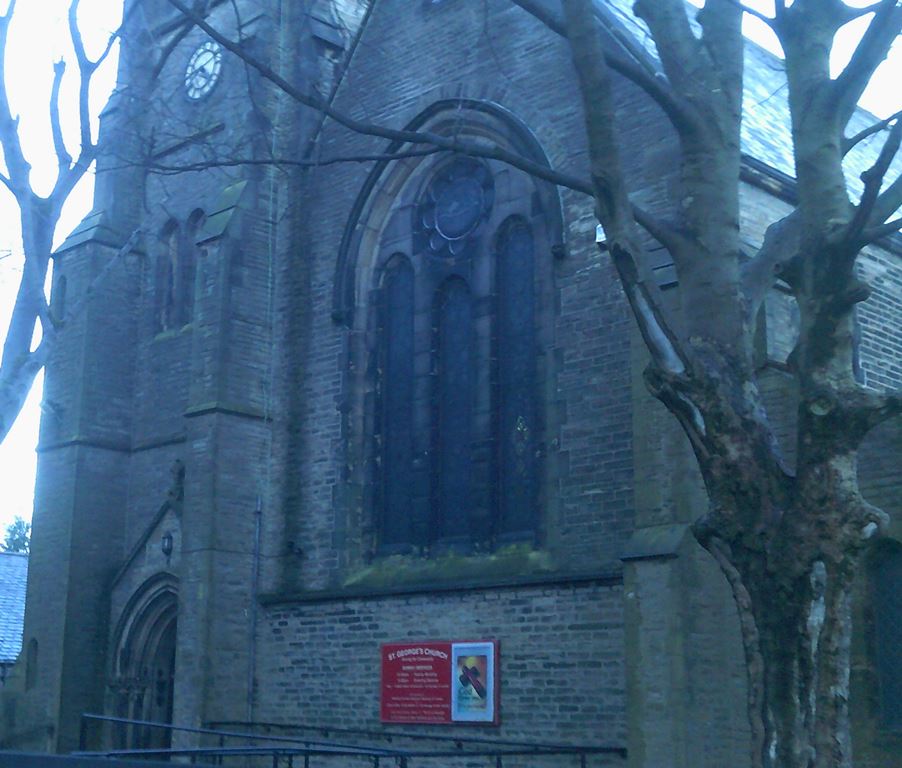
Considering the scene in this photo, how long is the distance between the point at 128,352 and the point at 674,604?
1163 cm

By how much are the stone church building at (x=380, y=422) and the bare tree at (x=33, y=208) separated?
30.8 inches

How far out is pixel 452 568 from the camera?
15.7 meters

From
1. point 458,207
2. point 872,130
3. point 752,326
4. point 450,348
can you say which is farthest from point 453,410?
point 872,130

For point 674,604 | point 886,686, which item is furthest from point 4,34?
point 886,686

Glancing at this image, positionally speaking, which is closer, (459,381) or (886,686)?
(886,686)

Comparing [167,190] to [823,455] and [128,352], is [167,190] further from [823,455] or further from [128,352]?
[823,455]

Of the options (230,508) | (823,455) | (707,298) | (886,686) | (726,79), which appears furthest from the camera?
(230,508)

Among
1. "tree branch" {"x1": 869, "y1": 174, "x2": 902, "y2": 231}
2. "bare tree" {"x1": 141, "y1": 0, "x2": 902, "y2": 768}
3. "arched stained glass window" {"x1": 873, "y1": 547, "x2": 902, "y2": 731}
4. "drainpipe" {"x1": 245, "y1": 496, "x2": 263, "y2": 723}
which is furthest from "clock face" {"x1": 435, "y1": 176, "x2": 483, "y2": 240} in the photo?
"tree branch" {"x1": 869, "y1": 174, "x2": 902, "y2": 231}

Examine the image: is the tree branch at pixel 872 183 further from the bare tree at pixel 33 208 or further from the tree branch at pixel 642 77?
the bare tree at pixel 33 208

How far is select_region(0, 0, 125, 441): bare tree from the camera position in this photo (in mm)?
11516

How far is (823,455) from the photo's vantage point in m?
7.39

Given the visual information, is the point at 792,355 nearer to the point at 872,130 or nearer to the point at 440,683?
the point at 872,130

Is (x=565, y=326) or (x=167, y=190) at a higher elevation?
(x=167, y=190)

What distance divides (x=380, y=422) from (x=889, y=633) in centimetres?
794
